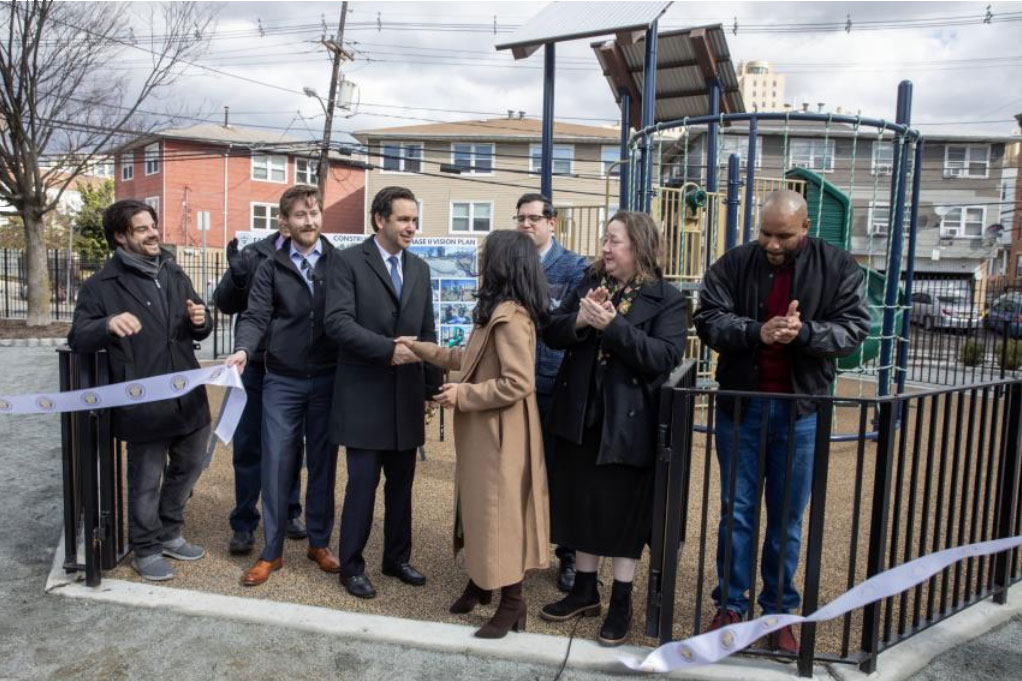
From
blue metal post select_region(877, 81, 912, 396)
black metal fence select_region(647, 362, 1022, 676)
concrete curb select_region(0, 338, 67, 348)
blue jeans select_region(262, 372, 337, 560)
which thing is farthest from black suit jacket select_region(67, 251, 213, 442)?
concrete curb select_region(0, 338, 67, 348)

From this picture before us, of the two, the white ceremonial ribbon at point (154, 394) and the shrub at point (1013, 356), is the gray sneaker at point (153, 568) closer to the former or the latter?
the white ceremonial ribbon at point (154, 394)

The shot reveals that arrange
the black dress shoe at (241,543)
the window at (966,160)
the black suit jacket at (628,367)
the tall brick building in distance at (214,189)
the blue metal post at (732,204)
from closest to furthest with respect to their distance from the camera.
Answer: the black suit jacket at (628,367), the black dress shoe at (241,543), the blue metal post at (732,204), the window at (966,160), the tall brick building in distance at (214,189)

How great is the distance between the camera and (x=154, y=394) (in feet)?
11.8

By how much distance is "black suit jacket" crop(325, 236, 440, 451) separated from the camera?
3.61 meters

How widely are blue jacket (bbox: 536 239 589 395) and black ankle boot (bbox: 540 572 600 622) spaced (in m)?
0.92

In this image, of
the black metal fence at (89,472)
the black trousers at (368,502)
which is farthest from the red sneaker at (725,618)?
the black metal fence at (89,472)

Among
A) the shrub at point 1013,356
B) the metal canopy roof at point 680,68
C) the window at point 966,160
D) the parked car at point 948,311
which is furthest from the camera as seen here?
the window at point 966,160

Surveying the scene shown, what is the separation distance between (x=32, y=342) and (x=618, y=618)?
55.0 ft

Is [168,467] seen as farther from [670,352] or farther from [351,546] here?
[670,352]

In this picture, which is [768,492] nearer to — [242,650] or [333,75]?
[242,650]

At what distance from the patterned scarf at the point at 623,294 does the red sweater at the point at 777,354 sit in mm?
567

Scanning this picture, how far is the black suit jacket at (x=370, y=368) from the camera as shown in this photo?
142 inches

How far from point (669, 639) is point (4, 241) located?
4468 cm

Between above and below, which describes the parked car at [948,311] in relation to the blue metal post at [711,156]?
below
